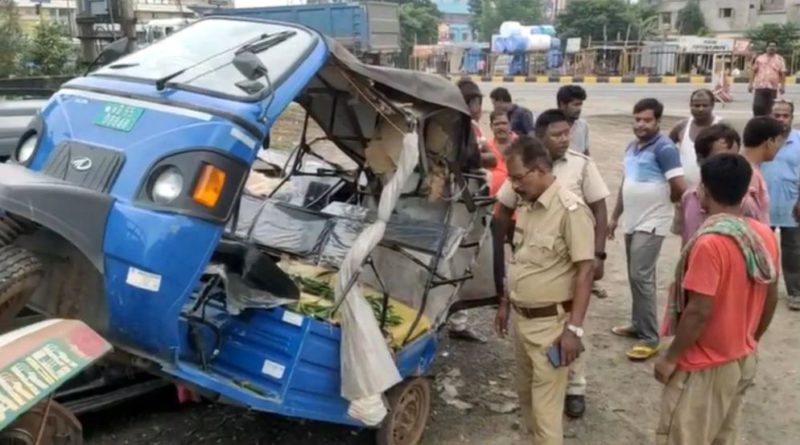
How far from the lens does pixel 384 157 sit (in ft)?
15.0

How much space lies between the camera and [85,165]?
3297mm

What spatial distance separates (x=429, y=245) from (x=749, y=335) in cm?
169

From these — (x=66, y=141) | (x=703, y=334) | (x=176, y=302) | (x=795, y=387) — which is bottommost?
(x=795, y=387)

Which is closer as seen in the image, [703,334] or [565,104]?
[703,334]

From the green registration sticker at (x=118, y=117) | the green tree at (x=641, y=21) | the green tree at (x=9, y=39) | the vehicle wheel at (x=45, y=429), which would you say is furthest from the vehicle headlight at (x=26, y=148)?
the green tree at (x=641, y=21)

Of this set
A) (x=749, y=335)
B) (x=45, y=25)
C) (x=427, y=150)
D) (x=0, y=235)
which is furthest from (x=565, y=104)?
(x=45, y=25)

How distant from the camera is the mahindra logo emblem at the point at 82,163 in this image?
329 cm

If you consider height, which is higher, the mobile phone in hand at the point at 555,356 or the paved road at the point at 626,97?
the mobile phone in hand at the point at 555,356

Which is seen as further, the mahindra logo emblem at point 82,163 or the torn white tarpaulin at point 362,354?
the torn white tarpaulin at point 362,354

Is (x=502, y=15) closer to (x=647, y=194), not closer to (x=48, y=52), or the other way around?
(x=48, y=52)

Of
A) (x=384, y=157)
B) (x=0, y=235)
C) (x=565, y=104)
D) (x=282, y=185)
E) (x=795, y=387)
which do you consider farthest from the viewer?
(x=565, y=104)

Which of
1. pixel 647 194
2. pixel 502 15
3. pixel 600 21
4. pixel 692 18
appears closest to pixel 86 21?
pixel 647 194

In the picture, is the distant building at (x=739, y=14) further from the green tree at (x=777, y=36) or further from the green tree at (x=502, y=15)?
the green tree at (x=502, y=15)

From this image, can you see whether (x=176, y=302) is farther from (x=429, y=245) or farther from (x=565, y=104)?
(x=565, y=104)
